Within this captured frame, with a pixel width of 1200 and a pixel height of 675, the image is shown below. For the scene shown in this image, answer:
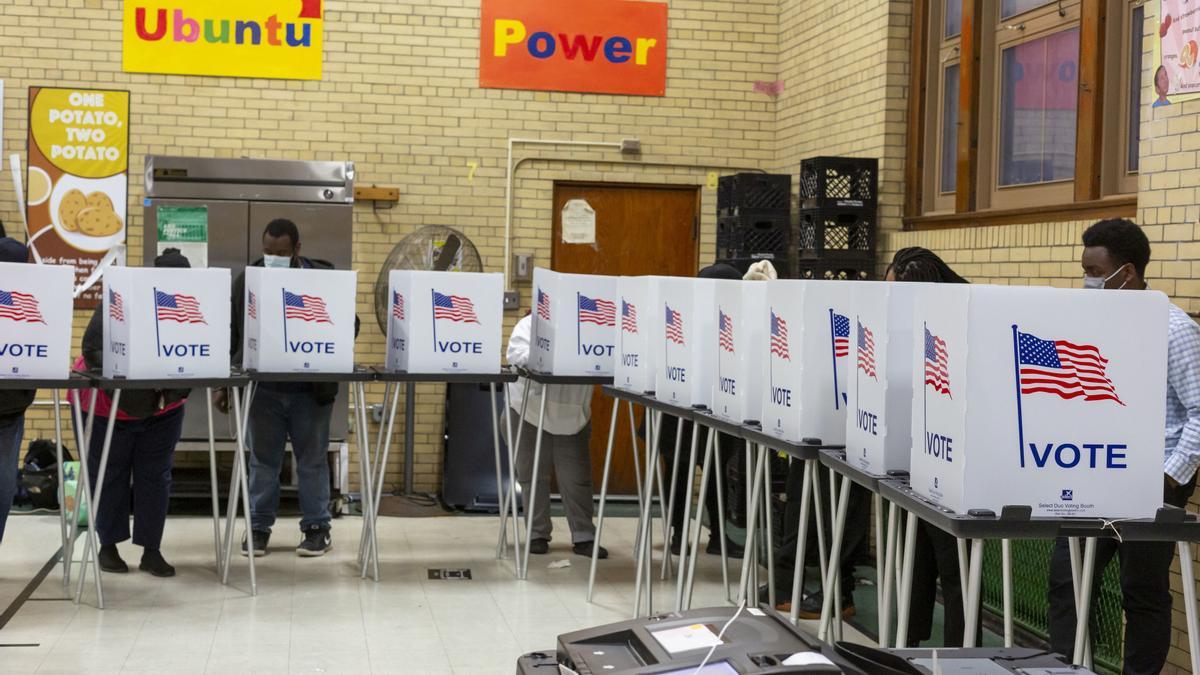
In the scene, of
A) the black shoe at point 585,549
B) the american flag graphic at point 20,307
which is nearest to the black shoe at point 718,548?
the black shoe at point 585,549

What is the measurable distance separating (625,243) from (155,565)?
3.97 meters

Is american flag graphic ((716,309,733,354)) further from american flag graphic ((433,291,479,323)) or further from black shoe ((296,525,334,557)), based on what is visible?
black shoe ((296,525,334,557))

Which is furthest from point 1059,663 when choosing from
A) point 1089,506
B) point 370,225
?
point 370,225

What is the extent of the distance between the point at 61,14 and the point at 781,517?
18.0ft

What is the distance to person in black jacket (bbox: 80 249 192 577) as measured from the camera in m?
6.07

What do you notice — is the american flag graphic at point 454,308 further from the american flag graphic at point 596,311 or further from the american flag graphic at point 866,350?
the american flag graphic at point 866,350

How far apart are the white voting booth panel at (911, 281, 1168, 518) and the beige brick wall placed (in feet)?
20.9

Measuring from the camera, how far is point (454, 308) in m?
6.28

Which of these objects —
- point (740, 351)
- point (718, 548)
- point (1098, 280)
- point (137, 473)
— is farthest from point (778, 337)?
point (137, 473)

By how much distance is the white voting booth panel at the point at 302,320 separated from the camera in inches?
237

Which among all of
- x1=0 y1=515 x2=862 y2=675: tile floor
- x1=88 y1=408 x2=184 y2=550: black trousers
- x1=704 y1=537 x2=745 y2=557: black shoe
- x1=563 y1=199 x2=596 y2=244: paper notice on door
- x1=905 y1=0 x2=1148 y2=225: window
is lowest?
x1=0 y1=515 x2=862 y2=675: tile floor

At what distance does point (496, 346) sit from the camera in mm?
6371

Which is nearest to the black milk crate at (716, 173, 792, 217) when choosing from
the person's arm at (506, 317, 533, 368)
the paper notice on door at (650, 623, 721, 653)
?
the person's arm at (506, 317, 533, 368)

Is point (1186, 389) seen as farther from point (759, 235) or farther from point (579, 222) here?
point (579, 222)
